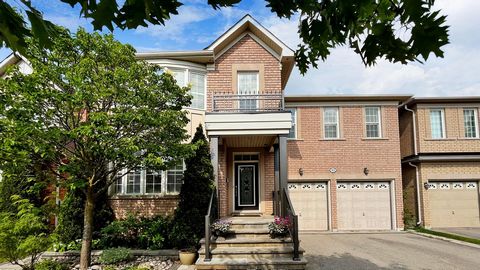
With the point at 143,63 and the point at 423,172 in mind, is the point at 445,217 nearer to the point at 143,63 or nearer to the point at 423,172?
the point at 423,172

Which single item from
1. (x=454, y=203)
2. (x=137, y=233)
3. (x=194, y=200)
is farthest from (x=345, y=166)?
(x=137, y=233)

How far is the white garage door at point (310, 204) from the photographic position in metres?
15.2

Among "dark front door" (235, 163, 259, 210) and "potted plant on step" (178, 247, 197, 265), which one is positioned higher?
"dark front door" (235, 163, 259, 210)

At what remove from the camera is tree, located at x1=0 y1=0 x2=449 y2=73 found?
1627 mm

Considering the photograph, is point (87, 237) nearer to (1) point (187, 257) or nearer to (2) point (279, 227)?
(1) point (187, 257)

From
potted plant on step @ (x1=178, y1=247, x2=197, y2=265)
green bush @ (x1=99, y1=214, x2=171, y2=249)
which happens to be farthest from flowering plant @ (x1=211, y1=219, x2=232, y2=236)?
green bush @ (x1=99, y1=214, x2=171, y2=249)

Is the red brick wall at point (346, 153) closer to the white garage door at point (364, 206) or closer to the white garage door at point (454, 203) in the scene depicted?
the white garage door at point (364, 206)

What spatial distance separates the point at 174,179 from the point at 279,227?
423 centimetres

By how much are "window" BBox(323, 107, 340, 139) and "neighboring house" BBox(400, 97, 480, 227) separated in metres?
3.71

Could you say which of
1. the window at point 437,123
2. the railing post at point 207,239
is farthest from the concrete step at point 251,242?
the window at point 437,123

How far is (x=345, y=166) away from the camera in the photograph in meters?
15.4

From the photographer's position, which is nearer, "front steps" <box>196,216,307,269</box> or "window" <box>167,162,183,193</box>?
"front steps" <box>196,216,307,269</box>

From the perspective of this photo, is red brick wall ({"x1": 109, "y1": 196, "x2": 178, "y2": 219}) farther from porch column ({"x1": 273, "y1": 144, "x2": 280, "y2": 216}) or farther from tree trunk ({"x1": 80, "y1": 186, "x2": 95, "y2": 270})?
porch column ({"x1": 273, "y1": 144, "x2": 280, "y2": 216})

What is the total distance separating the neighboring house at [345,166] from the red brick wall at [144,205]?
6.02 metres
